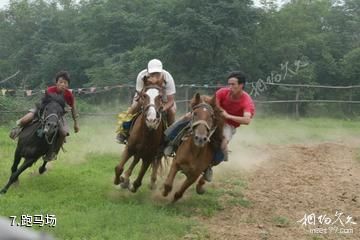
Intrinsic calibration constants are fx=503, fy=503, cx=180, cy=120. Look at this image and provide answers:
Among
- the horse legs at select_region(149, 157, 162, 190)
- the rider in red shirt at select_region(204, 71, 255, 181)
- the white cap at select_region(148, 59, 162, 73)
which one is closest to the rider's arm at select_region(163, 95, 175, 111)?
the white cap at select_region(148, 59, 162, 73)

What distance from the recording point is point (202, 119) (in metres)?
6.29

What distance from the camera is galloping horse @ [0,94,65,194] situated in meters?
7.34

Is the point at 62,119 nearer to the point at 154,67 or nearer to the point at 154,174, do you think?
the point at 154,174

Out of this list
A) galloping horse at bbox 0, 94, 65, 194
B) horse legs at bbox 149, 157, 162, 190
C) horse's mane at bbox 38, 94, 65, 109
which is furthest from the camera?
horse legs at bbox 149, 157, 162, 190

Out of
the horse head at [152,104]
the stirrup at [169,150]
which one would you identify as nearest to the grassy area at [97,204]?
the stirrup at [169,150]

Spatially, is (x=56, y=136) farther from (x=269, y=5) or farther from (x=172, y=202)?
(x=269, y=5)

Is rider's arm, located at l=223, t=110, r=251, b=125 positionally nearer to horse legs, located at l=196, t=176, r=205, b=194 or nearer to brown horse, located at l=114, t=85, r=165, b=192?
brown horse, located at l=114, t=85, r=165, b=192

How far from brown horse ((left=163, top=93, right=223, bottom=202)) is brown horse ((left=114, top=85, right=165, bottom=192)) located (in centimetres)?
42

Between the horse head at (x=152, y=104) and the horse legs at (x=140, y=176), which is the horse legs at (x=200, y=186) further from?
the horse head at (x=152, y=104)

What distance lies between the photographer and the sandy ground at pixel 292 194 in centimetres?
619

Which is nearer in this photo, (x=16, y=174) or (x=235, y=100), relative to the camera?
(x=235, y=100)

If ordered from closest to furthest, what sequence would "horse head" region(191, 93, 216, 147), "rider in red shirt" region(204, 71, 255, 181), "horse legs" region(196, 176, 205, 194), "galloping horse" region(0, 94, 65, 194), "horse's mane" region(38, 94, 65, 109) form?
"horse head" region(191, 93, 216, 147)
"rider in red shirt" region(204, 71, 255, 181)
"galloping horse" region(0, 94, 65, 194)
"horse's mane" region(38, 94, 65, 109)
"horse legs" region(196, 176, 205, 194)

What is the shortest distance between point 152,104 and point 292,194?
10.2ft

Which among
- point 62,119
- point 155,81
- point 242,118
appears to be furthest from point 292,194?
point 62,119
